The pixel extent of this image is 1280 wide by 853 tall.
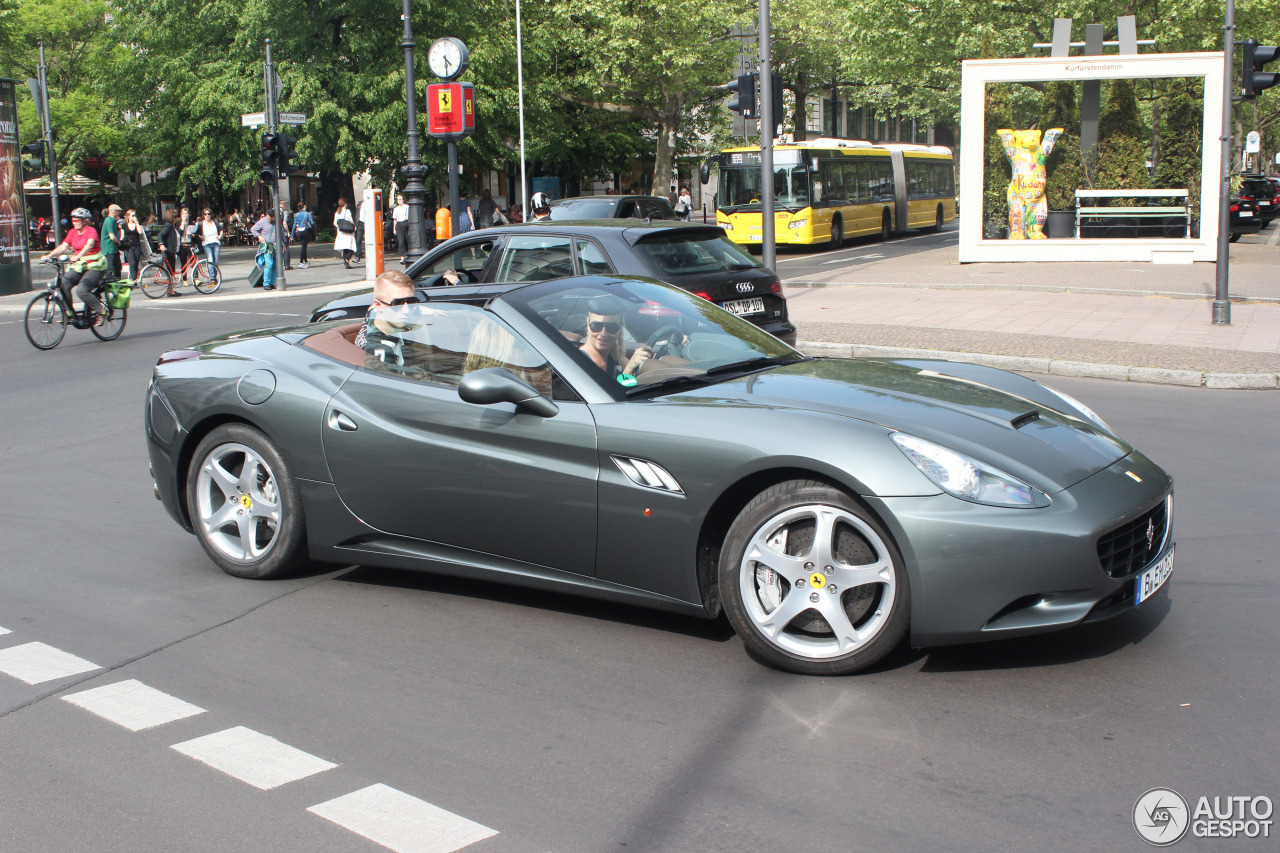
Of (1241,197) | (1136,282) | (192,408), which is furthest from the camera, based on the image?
(1241,197)

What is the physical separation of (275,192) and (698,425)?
2158 cm

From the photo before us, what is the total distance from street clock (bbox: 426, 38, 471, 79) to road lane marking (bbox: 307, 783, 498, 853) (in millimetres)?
20374

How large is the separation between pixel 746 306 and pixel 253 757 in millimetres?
7530

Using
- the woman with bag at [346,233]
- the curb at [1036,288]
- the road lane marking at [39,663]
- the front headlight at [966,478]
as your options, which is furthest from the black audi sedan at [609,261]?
the woman with bag at [346,233]

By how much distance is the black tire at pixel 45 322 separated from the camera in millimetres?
15586

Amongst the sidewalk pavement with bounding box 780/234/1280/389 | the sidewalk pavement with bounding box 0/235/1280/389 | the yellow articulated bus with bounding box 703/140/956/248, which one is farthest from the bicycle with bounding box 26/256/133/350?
the yellow articulated bus with bounding box 703/140/956/248

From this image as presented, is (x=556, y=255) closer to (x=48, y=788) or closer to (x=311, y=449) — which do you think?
(x=311, y=449)

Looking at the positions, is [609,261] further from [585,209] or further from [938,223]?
→ [938,223]

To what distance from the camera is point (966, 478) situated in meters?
3.98

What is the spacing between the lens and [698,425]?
4.38 m

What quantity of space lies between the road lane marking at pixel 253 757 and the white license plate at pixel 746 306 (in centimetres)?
708

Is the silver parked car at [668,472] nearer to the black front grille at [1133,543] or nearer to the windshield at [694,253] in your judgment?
the black front grille at [1133,543]

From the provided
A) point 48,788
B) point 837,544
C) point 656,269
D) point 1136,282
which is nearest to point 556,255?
point 656,269

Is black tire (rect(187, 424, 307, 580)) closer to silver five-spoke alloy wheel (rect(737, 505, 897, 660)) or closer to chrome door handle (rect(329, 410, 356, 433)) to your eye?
chrome door handle (rect(329, 410, 356, 433))
